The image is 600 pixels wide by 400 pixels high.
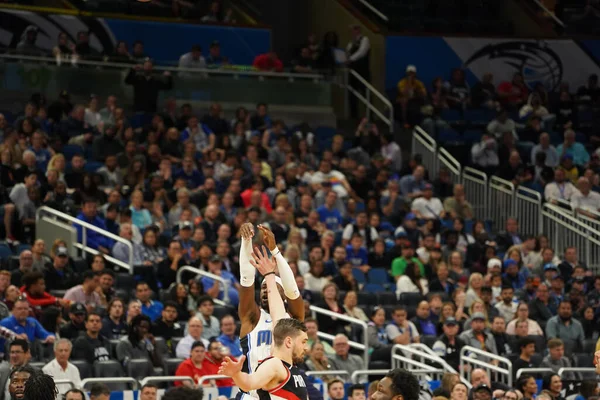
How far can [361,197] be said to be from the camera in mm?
21156

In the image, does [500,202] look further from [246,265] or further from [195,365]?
[246,265]

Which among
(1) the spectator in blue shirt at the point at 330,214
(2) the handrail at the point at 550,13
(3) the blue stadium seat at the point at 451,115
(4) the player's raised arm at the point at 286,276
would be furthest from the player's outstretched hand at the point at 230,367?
(2) the handrail at the point at 550,13

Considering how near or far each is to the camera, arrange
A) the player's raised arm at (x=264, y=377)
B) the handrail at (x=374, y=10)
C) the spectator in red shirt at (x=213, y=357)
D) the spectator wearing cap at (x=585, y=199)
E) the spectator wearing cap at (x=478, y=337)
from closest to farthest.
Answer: the player's raised arm at (x=264, y=377), the spectator in red shirt at (x=213, y=357), the spectator wearing cap at (x=478, y=337), the spectator wearing cap at (x=585, y=199), the handrail at (x=374, y=10)

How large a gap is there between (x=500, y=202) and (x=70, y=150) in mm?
7409

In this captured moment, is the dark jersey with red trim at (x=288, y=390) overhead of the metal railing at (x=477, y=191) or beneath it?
beneath

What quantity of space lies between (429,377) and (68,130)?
7.91 metres

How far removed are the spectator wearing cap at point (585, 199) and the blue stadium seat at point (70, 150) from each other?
26.5ft

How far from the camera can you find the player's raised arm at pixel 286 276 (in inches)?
368

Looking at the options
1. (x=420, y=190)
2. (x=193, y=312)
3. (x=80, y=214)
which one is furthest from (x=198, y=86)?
(x=193, y=312)

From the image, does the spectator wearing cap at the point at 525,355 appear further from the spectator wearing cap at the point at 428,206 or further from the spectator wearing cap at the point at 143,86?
the spectator wearing cap at the point at 143,86

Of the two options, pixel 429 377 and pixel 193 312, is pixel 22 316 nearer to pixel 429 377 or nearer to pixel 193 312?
pixel 193 312

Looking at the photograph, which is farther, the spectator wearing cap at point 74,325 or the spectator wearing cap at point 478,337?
the spectator wearing cap at point 478,337

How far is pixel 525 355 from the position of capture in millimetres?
15891

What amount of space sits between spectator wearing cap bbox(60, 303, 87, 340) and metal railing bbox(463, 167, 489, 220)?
384 inches
